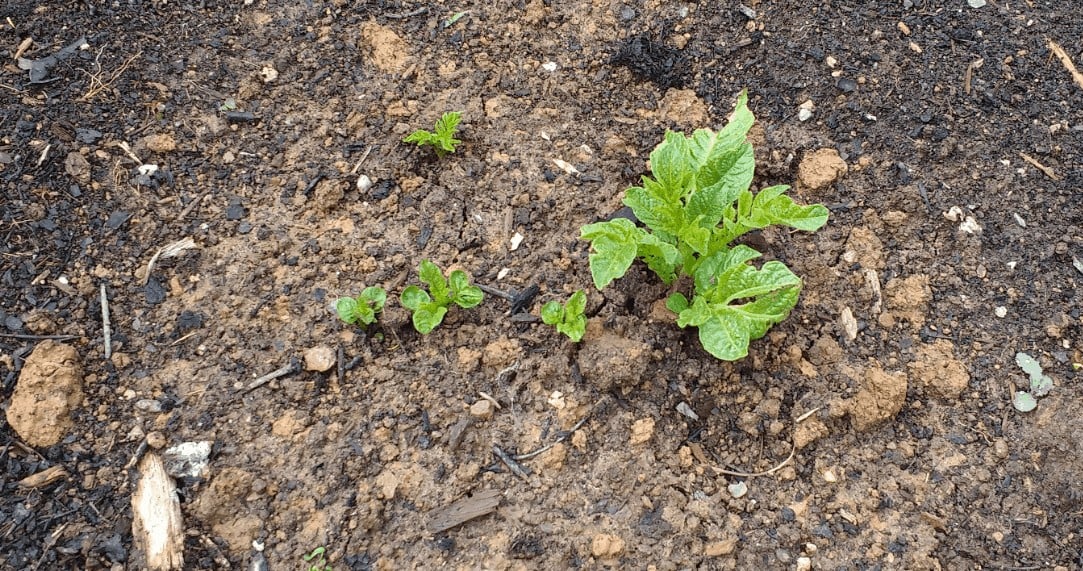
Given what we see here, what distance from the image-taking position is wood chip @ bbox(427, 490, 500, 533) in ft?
7.47

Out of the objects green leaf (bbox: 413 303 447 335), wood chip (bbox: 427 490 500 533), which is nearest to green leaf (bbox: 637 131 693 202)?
green leaf (bbox: 413 303 447 335)

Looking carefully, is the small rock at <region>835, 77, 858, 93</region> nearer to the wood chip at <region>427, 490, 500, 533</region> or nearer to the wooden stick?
the wood chip at <region>427, 490, 500, 533</region>

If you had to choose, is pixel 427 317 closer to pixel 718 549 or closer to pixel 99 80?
pixel 718 549

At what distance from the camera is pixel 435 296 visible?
253cm

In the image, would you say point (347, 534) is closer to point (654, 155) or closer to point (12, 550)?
point (12, 550)

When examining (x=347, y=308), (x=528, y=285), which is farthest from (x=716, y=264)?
(x=347, y=308)

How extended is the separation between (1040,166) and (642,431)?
76.5 inches

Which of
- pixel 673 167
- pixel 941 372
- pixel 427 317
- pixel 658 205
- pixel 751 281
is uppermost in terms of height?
pixel 673 167

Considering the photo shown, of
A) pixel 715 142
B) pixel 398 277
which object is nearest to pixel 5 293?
pixel 398 277

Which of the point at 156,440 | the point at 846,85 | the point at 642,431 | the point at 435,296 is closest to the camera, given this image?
the point at 156,440

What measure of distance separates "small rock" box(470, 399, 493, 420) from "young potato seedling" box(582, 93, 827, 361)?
59 centimetres

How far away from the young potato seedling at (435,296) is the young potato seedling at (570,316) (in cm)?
25

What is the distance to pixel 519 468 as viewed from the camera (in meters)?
2.38

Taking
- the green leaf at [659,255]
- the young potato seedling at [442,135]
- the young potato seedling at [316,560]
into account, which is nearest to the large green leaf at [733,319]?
the green leaf at [659,255]
